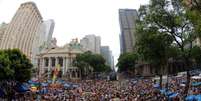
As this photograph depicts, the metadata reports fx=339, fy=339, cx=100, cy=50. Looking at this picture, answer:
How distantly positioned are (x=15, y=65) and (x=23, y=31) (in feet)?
410

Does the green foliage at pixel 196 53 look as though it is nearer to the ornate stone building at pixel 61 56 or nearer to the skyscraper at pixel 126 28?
the ornate stone building at pixel 61 56

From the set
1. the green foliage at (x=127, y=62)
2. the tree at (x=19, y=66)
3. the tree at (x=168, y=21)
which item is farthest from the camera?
the green foliage at (x=127, y=62)

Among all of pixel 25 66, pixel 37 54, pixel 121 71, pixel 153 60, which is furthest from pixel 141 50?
pixel 37 54

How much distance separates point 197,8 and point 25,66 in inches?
1035

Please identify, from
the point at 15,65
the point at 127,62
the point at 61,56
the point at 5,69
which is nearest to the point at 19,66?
the point at 15,65

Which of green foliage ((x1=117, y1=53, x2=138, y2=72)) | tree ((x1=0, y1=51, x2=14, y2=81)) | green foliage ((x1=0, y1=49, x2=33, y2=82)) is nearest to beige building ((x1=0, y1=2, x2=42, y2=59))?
green foliage ((x1=117, y1=53, x2=138, y2=72))

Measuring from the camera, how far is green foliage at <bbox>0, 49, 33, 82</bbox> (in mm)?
35000

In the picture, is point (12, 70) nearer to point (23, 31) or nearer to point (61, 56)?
point (61, 56)

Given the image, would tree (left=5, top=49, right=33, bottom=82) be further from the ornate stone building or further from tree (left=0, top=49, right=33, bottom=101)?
the ornate stone building

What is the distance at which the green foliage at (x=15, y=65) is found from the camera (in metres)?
35.0

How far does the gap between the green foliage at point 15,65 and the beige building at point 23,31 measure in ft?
380

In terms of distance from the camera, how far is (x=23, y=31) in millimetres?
160000

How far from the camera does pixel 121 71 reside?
124000mm

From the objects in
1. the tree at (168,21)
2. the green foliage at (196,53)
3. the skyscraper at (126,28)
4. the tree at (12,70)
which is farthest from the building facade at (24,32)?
the tree at (168,21)
